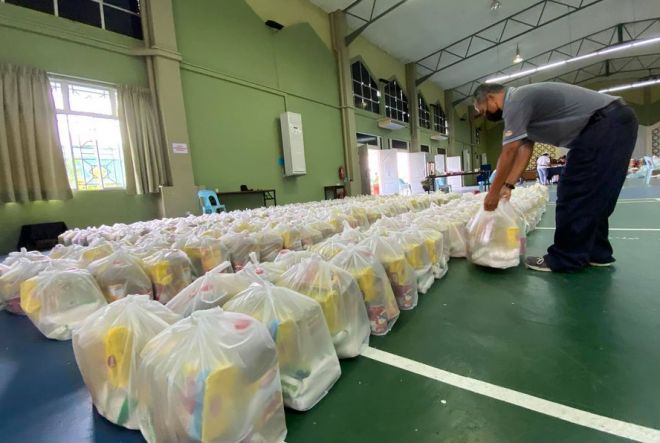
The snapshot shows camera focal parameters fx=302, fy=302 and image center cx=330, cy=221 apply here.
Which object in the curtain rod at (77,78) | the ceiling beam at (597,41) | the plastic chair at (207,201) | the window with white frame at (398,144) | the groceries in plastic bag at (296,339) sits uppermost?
the ceiling beam at (597,41)

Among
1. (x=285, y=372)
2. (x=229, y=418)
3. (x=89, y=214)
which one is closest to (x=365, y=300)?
(x=285, y=372)

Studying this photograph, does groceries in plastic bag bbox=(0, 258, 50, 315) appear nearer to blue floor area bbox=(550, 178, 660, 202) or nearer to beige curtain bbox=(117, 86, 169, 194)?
beige curtain bbox=(117, 86, 169, 194)

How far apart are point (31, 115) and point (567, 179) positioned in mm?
5850

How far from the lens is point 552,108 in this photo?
5.03ft

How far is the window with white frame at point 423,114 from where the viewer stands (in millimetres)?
13154

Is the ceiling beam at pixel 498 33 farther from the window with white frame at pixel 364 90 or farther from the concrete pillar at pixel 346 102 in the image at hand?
the concrete pillar at pixel 346 102

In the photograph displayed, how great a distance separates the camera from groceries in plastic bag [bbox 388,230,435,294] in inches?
58.7

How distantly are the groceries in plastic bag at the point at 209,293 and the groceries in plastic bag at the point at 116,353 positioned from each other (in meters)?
0.15

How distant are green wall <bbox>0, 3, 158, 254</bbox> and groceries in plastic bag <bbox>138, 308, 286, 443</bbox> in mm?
4952

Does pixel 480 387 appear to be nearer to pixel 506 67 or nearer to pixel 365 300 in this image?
pixel 365 300

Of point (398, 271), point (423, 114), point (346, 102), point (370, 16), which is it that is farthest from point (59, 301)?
point (423, 114)

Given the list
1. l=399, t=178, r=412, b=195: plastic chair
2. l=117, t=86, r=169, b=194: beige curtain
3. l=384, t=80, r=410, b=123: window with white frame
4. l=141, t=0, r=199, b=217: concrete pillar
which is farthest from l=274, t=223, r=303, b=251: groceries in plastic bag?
l=384, t=80, r=410, b=123: window with white frame

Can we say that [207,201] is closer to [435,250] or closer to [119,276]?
[119,276]

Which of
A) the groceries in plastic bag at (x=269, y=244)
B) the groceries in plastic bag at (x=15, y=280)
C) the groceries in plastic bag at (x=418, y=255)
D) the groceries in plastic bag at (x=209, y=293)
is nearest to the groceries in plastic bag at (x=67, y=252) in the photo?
the groceries in plastic bag at (x=15, y=280)
